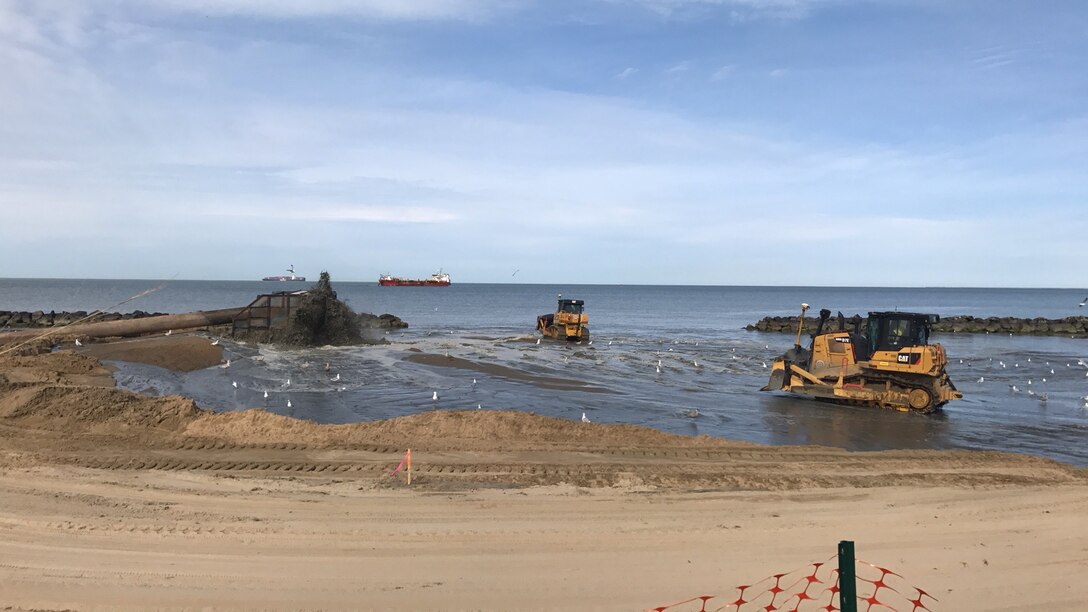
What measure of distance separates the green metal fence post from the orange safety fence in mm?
1479

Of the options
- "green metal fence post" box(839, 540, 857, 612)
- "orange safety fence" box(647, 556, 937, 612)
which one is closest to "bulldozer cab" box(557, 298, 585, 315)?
"orange safety fence" box(647, 556, 937, 612)

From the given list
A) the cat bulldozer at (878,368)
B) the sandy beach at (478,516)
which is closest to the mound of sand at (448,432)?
the sandy beach at (478,516)

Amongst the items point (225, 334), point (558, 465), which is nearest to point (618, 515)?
point (558, 465)

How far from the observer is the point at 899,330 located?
725 inches

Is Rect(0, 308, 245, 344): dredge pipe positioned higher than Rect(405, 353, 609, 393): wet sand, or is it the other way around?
Rect(0, 308, 245, 344): dredge pipe

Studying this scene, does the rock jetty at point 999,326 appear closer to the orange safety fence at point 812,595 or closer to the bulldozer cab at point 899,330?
the bulldozer cab at point 899,330

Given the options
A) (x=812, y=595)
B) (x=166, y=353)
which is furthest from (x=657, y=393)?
(x=166, y=353)

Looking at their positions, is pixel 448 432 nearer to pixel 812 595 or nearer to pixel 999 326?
pixel 812 595

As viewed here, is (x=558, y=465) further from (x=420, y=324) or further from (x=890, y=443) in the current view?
(x=420, y=324)

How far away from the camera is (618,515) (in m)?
7.98

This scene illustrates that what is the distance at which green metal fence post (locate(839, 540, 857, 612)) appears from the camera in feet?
13.1

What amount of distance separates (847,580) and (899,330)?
16250 mm

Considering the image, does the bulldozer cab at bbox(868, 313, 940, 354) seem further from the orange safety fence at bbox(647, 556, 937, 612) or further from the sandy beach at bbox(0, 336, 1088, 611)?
the orange safety fence at bbox(647, 556, 937, 612)

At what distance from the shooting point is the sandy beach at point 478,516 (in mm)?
5953
